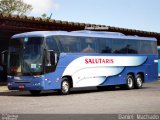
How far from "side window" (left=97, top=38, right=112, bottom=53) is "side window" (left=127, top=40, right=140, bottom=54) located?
1.91m

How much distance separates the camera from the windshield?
22188 millimetres

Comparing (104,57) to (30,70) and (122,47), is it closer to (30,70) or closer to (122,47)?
(122,47)

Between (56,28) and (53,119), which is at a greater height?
(56,28)

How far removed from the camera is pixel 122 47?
91.1 feet

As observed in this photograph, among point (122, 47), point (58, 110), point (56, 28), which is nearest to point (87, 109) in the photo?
point (58, 110)

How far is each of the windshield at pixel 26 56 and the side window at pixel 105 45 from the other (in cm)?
459

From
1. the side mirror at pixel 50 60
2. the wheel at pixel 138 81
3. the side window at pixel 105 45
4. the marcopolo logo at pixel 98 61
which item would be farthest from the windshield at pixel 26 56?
the wheel at pixel 138 81

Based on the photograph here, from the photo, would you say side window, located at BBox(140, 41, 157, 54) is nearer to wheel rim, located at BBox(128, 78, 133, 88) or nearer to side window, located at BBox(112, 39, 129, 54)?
side window, located at BBox(112, 39, 129, 54)

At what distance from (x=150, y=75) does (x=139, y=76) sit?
1148mm

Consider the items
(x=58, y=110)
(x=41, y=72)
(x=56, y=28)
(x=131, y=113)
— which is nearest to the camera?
(x=131, y=113)

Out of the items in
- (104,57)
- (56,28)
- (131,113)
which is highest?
(56,28)

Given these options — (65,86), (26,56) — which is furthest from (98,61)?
(26,56)

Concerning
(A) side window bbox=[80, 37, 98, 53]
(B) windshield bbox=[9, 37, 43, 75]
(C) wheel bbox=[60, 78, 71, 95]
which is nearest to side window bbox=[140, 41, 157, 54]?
(A) side window bbox=[80, 37, 98, 53]

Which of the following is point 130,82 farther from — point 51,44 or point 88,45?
point 51,44
